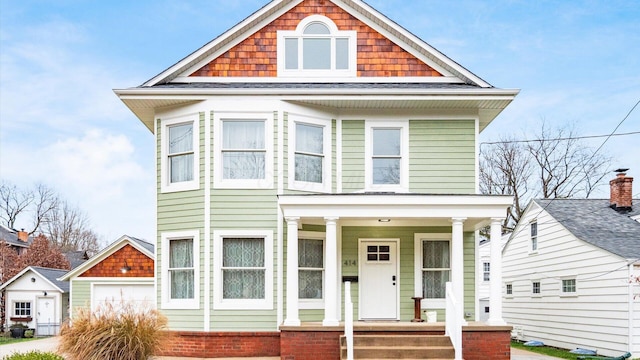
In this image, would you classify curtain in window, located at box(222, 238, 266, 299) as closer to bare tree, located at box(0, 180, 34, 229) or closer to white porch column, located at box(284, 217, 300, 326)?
white porch column, located at box(284, 217, 300, 326)

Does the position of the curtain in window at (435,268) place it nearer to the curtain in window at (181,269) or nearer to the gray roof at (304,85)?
the gray roof at (304,85)

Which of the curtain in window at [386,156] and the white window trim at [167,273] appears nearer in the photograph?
the white window trim at [167,273]

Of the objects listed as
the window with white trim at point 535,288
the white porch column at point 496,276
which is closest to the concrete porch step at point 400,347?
the white porch column at point 496,276

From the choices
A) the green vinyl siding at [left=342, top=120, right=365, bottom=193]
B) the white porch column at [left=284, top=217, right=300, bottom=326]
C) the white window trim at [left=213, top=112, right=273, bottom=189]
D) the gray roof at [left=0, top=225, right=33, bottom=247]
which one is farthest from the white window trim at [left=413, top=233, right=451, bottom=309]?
the gray roof at [left=0, top=225, right=33, bottom=247]

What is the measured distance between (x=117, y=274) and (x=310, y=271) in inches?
356

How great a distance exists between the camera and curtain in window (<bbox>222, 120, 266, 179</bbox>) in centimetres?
1335

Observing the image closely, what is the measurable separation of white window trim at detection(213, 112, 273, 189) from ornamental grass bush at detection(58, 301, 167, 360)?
158 inches

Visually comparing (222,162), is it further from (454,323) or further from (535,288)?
(535,288)

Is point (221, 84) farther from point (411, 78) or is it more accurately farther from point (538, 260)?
point (538, 260)

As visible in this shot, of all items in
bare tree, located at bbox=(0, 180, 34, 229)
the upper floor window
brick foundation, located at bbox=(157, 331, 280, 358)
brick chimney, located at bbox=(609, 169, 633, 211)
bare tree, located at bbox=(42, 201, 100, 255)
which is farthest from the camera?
bare tree, located at bbox=(42, 201, 100, 255)

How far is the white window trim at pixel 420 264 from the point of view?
45.0 ft

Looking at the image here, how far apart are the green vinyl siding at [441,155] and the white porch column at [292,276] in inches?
129

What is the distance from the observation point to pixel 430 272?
1388 centimetres

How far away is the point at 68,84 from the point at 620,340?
24.7m
